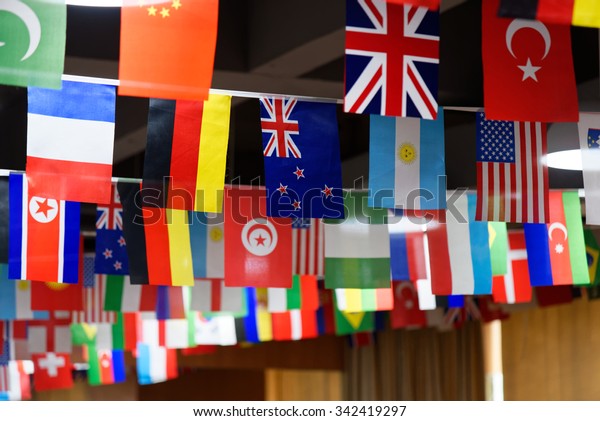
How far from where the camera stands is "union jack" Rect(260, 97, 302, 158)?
16.1 feet

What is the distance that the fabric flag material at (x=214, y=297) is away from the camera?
323 inches

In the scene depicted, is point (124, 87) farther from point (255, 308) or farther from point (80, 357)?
point (80, 357)

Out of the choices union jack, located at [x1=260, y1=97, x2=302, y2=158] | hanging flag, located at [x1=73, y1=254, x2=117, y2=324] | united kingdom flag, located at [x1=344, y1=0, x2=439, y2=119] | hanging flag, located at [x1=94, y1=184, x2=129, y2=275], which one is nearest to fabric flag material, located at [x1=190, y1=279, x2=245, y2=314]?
hanging flag, located at [x1=73, y1=254, x2=117, y2=324]

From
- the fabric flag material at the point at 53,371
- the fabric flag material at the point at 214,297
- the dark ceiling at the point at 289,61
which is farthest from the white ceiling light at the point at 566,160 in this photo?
the fabric flag material at the point at 53,371

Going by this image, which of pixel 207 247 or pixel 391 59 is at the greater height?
pixel 391 59

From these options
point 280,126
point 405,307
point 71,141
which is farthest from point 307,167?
point 405,307

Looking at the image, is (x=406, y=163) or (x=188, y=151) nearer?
(x=188, y=151)

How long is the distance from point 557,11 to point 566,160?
1927 millimetres

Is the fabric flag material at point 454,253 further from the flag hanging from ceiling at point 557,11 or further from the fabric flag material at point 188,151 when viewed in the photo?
the flag hanging from ceiling at point 557,11

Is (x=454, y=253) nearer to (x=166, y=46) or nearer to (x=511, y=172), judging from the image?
(x=511, y=172)

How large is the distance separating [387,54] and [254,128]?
15.2 ft

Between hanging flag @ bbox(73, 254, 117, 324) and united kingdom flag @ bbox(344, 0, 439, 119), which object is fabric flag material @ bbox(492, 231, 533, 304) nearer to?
united kingdom flag @ bbox(344, 0, 439, 119)

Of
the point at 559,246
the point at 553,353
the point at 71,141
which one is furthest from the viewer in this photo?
the point at 553,353

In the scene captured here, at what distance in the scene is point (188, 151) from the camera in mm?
4879
